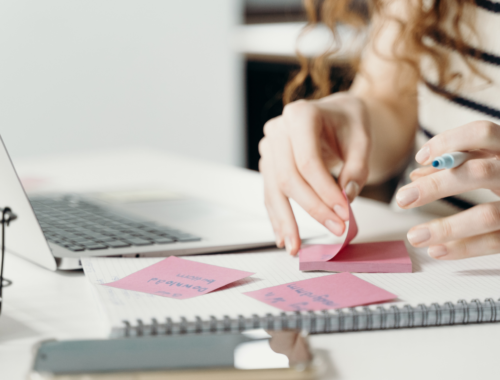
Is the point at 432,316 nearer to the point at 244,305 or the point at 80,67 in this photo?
the point at 244,305

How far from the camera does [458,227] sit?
0.46 meters

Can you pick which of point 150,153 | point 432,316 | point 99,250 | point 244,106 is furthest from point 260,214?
point 244,106

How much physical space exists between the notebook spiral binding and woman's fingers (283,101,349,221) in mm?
184

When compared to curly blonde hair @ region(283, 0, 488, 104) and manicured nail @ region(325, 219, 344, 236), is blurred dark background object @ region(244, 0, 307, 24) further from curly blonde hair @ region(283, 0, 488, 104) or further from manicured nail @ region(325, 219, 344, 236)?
manicured nail @ region(325, 219, 344, 236)

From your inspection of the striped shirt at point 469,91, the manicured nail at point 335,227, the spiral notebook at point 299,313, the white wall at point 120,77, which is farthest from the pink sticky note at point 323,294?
the white wall at point 120,77

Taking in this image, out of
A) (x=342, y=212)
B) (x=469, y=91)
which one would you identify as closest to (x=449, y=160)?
(x=342, y=212)

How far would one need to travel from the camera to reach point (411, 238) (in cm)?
45

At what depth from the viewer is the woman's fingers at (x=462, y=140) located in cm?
44

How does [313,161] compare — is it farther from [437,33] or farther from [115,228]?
[437,33]

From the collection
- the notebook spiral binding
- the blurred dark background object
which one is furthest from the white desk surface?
the blurred dark background object

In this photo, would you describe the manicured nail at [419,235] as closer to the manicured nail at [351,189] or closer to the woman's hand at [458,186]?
the woman's hand at [458,186]

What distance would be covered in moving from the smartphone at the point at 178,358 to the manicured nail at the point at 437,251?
20 cm

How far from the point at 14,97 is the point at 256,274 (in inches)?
86.6

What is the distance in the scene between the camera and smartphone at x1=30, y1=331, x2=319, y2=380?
0.27m
